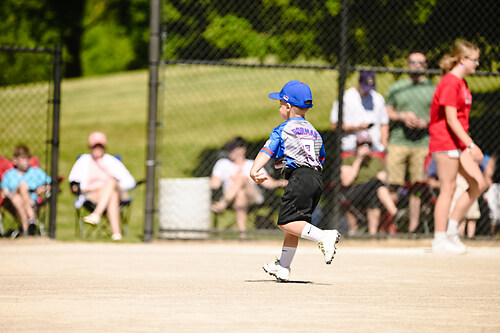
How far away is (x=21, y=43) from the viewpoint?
32625 millimetres

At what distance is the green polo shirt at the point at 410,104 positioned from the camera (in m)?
10.8

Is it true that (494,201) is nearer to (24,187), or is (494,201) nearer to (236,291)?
(24,187)

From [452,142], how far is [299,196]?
2949 millimetres

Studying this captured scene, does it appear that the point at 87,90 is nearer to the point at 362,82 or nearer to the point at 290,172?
the point at 362,82

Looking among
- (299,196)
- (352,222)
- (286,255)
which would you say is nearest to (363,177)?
(352,222)

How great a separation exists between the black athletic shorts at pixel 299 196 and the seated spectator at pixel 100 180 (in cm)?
427

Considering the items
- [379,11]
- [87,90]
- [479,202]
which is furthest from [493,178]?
[87,90]

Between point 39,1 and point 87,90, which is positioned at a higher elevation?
point 39,1

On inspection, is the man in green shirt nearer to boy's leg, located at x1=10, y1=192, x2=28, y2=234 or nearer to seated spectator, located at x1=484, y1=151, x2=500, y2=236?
seated spectator, located at x1=484, y1=151, x2=500, y2=236

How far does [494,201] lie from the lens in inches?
437

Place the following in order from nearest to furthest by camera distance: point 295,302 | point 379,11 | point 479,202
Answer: point 295,302, point 479,202, point 379,11

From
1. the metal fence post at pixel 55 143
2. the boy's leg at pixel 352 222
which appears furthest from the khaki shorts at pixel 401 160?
the metal fence post at pixel 55 143

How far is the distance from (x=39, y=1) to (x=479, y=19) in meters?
22.4

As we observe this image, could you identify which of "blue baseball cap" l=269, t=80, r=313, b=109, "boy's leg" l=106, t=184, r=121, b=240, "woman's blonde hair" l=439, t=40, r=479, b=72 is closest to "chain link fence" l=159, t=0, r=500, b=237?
"boy's leg" l=106, t=184, r=121, b=240
